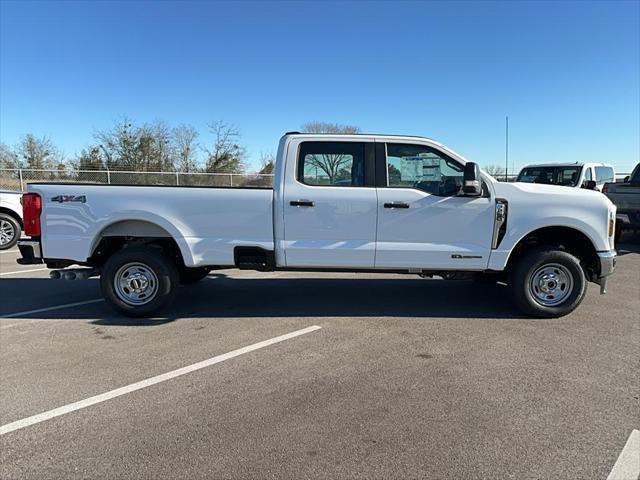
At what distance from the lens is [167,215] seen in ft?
16.9

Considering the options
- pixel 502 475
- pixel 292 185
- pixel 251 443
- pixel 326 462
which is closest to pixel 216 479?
pixel 251 443

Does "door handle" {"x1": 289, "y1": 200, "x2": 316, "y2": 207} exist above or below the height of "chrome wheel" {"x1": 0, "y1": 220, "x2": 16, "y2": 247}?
above

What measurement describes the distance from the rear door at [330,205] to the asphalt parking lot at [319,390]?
0.80m

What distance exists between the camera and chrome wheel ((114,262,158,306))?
5262 millimetres

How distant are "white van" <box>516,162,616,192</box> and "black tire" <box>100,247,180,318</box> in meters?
11.1

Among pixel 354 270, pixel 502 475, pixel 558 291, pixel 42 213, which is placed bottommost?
pixel 502 475

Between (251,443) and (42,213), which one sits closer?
(251,443)

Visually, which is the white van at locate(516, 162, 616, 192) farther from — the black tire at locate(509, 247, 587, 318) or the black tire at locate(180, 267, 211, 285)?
the black tire at locate(180, 267, 211, 285)

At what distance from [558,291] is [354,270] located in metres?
2.47

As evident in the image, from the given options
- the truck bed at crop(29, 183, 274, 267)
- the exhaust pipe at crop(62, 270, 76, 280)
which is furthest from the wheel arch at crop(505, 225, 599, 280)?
the exhaust pipe at crop(62, 270, 76, 280)

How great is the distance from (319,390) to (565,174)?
11916mm

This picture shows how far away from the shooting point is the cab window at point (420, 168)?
17.2ft

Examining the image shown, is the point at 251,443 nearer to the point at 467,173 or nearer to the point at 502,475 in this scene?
the point at 502,475

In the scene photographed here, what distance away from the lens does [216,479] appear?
2498 millimetres
